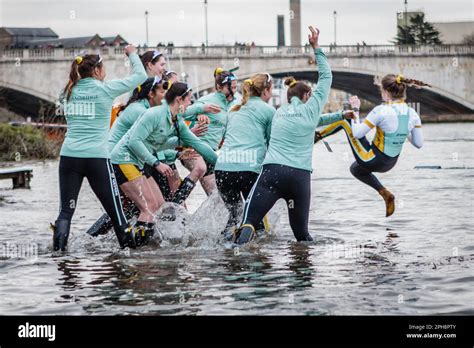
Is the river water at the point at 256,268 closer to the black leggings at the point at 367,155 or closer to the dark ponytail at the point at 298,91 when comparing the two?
the black leggings at the point at 367,155

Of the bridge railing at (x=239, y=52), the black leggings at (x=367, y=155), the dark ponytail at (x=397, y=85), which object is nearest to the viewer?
the dark ponytail at (x=397, y=85)

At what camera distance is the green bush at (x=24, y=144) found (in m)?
29.0

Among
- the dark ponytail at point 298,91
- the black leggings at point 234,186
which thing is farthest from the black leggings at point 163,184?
the dark ponytail at point 298,91

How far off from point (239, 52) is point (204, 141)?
5698cm

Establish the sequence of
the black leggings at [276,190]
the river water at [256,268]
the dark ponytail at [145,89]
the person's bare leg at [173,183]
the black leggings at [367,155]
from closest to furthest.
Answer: the river water at [256,268] → the black leggings at [276,190] → the dark ponytail at [145,89] → the black leggings at [367,155] → the person's bare leg at [173,183]

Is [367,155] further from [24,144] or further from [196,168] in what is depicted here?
[24,144]

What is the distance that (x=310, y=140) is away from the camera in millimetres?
9969

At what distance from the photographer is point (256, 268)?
9.52m

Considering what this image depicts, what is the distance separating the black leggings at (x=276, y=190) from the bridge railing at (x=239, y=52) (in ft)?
171

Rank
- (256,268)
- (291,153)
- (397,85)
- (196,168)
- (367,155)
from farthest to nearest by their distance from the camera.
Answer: (196,168) → (367,155) → (397,85) → (291,153) → (256,268)

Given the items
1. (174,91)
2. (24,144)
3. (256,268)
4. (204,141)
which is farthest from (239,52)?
(256,268)

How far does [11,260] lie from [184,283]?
2.29 metres
